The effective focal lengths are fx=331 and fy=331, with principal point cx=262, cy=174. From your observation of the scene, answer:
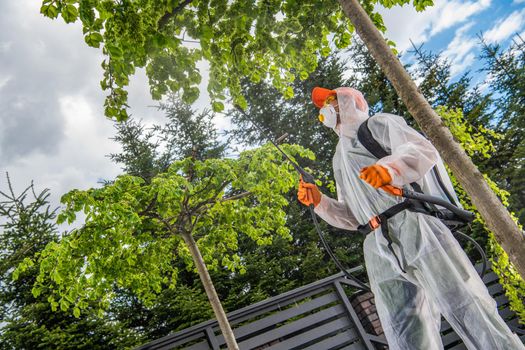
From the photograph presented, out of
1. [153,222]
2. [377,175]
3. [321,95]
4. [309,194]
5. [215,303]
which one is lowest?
[215,303]

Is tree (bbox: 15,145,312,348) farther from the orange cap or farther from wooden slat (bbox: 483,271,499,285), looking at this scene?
wooden slat (bbox: 483,271,499,285)

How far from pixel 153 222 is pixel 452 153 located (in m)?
3.23

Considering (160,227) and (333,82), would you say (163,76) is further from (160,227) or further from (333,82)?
(333,82)

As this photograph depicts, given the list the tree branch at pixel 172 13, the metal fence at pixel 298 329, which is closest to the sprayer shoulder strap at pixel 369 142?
the tree branch at pixel 172 13

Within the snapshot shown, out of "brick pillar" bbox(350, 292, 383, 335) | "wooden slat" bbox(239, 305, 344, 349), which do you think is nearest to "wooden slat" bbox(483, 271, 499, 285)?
"brick pillar" bbox(350, 292, 383, 335)

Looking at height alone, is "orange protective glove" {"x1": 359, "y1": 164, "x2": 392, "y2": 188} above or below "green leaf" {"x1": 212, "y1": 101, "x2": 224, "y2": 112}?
below

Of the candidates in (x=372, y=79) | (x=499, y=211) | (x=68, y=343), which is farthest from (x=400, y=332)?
(x=372, y=79)

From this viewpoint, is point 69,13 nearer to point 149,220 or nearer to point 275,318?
point 149,220

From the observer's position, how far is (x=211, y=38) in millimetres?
2287

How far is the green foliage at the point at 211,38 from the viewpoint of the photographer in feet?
6.39

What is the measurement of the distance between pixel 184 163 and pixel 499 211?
8.91 ft

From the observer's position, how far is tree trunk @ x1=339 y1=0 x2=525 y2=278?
1298 millimetres

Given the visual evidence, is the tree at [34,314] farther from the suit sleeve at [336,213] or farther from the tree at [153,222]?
the suit sleeve at [336,213]

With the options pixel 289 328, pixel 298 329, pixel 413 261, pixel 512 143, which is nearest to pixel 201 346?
pixel 289 328
